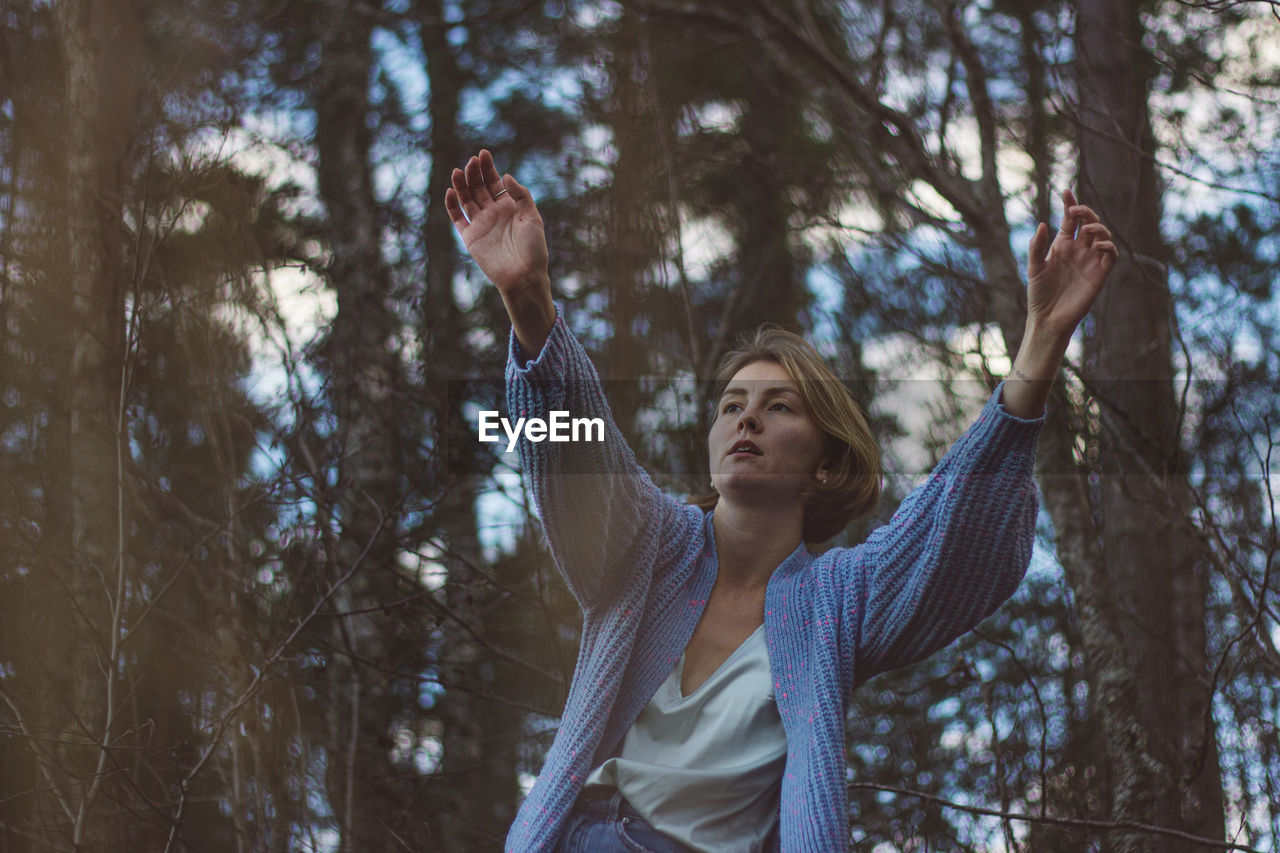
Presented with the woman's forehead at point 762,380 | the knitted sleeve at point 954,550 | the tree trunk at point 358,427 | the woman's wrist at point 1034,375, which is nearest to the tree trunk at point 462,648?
the tree trunk at point 358,427

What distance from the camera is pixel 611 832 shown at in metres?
1.53

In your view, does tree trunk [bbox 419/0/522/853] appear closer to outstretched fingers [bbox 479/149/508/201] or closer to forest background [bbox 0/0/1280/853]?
forest background [bbox 0/0/1280/853]

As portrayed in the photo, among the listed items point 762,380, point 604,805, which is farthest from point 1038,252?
point 604,805

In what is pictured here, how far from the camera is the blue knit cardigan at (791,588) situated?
5.16 ft

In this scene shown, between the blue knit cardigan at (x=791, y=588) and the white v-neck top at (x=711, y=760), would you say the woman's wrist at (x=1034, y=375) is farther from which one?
the white v-neck top at (x=711, y=760)

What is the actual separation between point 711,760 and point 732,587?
316 mm

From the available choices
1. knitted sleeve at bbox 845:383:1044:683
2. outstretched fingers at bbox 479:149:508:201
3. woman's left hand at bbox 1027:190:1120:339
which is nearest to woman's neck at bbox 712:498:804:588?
knitted sleeve at bbox 845:383:1044:683

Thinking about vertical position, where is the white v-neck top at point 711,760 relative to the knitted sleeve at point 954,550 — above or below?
below

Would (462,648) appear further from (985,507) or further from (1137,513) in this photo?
(985,507)

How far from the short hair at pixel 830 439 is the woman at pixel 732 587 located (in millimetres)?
66

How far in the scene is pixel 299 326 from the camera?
3.67m

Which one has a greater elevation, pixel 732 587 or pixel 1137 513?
pixel 1137 513

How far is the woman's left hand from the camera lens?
1.61m

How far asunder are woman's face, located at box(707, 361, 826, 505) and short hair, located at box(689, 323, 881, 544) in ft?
0.06
